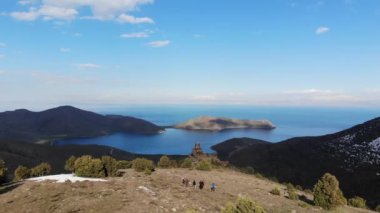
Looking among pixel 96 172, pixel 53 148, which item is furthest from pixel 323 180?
pixel 53 148

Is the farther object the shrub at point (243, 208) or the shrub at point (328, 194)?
the shrub at point (328, 194)

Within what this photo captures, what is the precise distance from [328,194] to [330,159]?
3635 inches

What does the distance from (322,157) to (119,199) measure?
110 meters

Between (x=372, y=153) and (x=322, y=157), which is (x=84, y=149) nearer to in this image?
(x=322, y=157)

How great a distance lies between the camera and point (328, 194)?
1393 inches

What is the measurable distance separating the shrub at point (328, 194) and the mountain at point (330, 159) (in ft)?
151

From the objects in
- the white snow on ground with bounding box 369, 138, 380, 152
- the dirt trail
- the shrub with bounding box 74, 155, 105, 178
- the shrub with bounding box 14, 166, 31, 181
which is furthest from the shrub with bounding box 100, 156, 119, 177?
the white snow on ground with bounding box 369, 138, 380, 152

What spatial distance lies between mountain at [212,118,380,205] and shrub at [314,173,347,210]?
1817 inches

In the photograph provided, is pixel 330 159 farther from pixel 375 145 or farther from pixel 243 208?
pixel 243 208

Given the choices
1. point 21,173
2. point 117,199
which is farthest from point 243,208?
point 21,173

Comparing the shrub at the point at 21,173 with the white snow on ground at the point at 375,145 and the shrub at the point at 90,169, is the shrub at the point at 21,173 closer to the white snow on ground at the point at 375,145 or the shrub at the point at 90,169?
the shrub at the point at 90,169

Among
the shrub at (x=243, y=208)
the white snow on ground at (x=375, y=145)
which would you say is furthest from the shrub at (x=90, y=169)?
the white snow on ground at (x=375, y=145)

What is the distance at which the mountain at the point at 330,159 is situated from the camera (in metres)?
95.9

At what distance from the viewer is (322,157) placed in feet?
408
